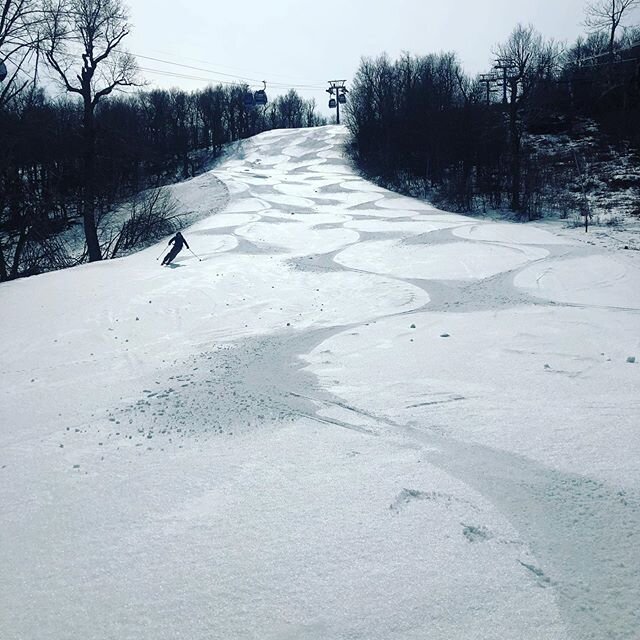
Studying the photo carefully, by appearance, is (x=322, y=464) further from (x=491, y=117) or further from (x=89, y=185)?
(x=491, y=117)

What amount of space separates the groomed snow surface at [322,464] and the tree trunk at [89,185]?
1117 cm

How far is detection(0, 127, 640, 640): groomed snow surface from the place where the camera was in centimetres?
303

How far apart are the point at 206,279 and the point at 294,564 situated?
30.2 feet

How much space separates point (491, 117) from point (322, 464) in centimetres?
→ 3360

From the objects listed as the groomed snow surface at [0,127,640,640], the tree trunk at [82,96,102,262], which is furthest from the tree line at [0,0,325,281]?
the groomed snow surface at [0,127,640,640]

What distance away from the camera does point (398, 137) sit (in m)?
38.1

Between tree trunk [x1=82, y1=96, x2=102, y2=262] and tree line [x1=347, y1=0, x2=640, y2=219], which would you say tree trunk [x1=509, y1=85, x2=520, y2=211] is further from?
tree trunk [x1=82, y1=96, x2=102, y2=262]

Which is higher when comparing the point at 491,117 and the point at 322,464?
the point at 491,117

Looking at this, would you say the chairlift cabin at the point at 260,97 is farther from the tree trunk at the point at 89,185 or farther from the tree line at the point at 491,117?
the tree trunk at the point at 89,185

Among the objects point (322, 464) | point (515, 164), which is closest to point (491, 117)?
point (515, 164)

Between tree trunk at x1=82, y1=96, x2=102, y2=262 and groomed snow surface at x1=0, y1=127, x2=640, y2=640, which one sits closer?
groomed snow surface at x1=0, y1=127, x2=640, y2=640

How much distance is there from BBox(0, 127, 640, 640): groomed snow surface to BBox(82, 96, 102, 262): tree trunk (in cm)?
1117

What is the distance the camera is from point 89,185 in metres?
21.3

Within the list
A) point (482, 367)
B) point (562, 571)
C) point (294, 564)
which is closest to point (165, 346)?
point (482, 367)
